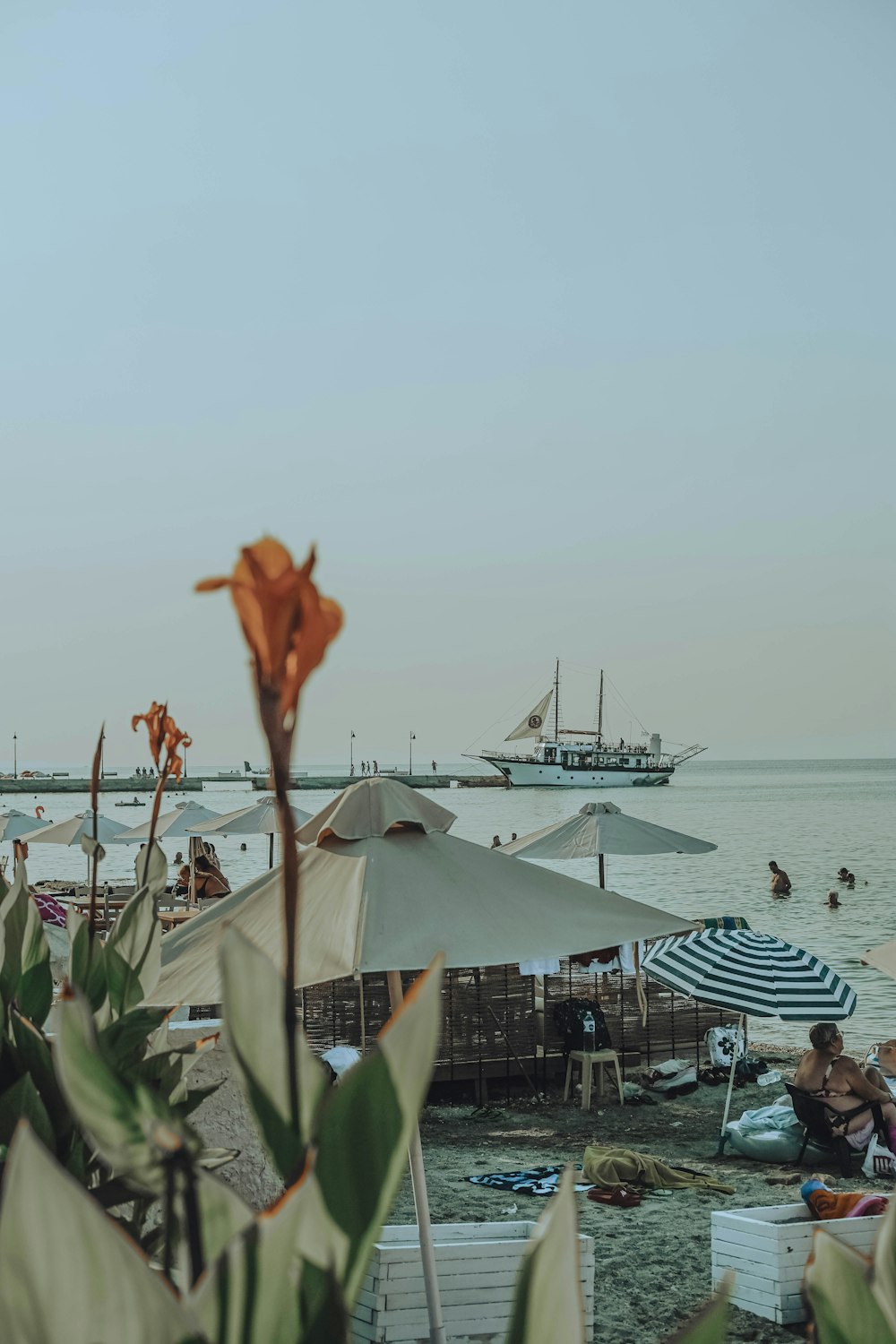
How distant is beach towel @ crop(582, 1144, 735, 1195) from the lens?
7.35 meters

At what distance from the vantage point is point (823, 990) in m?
8.13

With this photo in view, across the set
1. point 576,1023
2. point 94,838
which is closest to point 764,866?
point 576,1023

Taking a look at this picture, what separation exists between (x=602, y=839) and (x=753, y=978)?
4456mm

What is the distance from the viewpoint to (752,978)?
8.27 m

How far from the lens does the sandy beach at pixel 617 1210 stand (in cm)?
458

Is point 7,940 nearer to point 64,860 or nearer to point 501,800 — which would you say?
point 64,860

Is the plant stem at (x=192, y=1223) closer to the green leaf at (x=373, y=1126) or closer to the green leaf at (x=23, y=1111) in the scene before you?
the green leaf at (x=373, y=1126)

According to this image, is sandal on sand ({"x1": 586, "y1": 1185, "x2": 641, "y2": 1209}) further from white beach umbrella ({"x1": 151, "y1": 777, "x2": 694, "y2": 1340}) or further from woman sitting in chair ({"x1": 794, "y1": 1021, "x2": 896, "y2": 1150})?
white beach umbrella ({"x1": 151, "y1": 777, "x2": 694, "y2": 1340})

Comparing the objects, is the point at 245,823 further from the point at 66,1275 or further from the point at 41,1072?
the point at 66,1275

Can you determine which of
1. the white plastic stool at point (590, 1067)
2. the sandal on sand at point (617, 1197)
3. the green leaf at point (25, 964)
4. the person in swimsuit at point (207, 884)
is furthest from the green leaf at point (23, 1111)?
the person in swimsuit at point (207, 884)

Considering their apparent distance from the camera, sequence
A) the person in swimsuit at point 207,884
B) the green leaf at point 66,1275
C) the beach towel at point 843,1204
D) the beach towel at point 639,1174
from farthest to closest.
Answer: the person in swimsuit at point 207,884 → the beach towel at point 639,1174 → the beach towel at point 843,1204 → the green leaf at point 66,1275

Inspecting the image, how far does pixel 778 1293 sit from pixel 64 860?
39.6m

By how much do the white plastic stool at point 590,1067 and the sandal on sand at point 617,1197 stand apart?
7.41ft

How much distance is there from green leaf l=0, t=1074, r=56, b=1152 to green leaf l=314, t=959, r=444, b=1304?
1.04 metres
